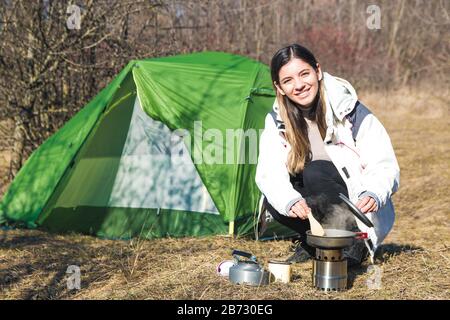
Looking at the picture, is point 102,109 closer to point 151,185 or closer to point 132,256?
point 151,185

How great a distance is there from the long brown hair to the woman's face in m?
0.03

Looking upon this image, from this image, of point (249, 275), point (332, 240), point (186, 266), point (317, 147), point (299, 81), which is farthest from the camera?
point (186, 266)

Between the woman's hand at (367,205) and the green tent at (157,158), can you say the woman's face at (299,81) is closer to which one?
the woman's hand at (367,205)

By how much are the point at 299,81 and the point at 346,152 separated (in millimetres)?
455

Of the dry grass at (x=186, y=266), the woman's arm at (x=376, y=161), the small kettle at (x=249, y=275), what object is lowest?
the dry grass at (x=186, y=266)

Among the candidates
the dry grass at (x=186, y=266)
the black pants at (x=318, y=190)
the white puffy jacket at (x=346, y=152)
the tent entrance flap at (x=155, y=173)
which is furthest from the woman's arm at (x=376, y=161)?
the tent entrance flap at (x=155, y=173)

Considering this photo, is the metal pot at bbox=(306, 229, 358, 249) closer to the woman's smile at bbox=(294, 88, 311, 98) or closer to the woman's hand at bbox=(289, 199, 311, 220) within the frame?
the woman's hand at bbox=(289, 199, 311, 220)

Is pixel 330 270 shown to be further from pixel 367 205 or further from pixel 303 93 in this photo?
pixel 303 93

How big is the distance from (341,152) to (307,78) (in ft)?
1.43

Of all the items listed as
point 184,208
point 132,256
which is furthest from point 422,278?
point 184,208

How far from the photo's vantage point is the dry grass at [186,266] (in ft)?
9.38

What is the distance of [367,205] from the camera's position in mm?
2770

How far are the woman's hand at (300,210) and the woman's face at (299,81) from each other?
554 mm

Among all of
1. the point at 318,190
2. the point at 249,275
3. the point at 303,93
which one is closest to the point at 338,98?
the point at 303,93
